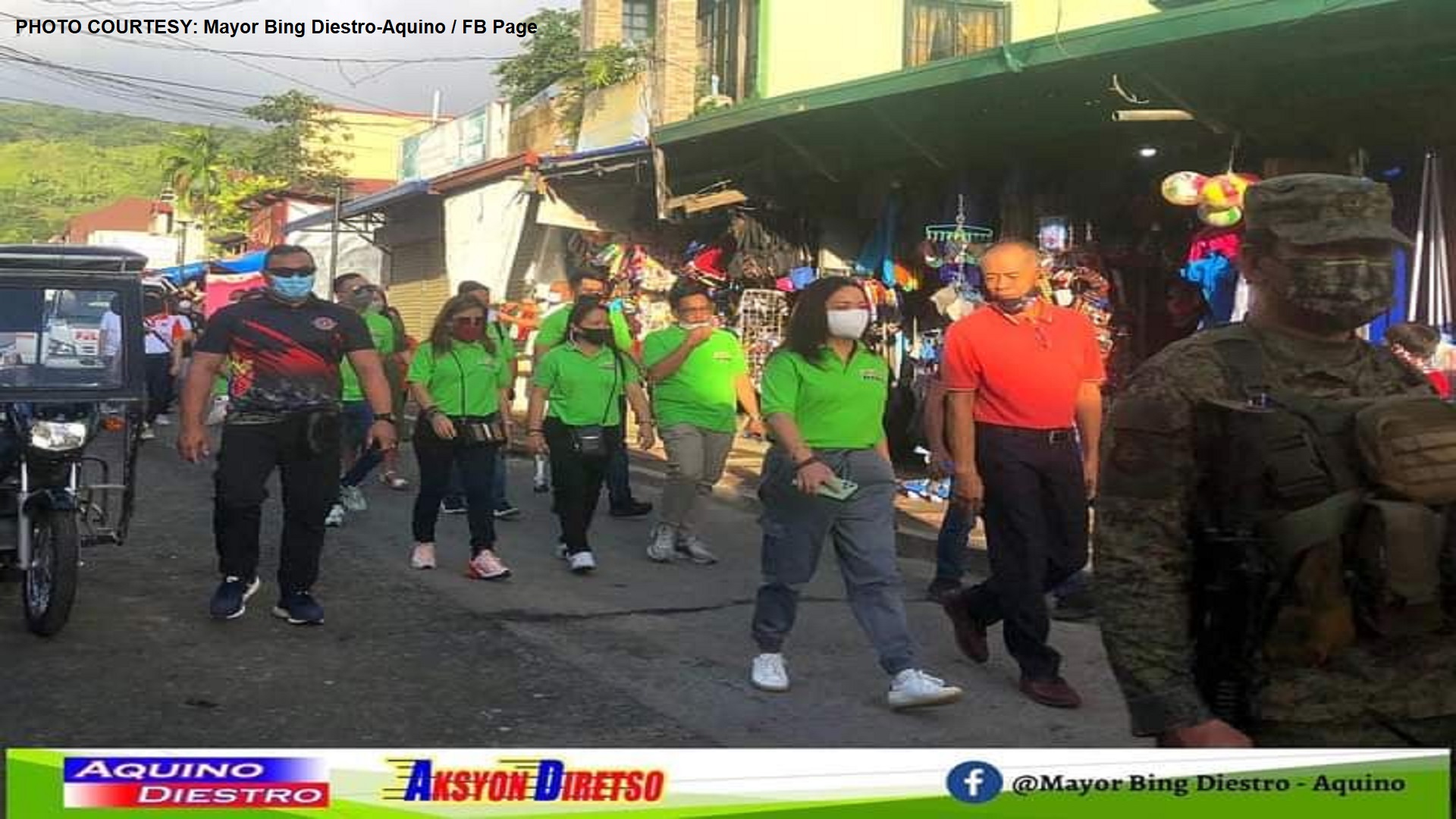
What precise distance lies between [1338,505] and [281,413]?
16.3ft

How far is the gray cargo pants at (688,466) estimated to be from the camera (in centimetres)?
826

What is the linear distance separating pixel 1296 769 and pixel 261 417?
4957mm

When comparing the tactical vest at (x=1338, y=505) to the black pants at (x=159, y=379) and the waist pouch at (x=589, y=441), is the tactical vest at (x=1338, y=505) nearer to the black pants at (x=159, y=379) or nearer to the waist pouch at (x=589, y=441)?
the waist pouch at (x=589, y=441)

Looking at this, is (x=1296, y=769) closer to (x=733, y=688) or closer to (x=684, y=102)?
(x=733, y=688)

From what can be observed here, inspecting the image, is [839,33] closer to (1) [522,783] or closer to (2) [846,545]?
(2) [846,545]

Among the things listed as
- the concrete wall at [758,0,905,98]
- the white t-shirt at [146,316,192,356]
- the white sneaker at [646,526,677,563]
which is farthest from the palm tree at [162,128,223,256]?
the white sneaker at [646,526,677,563]

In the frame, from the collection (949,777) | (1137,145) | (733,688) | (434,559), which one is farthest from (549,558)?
(949,777)

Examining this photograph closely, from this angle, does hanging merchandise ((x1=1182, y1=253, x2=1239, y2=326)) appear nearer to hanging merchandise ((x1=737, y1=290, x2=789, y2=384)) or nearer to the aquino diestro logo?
hanging merchandise ((x1=737, y1=290, x2=789, y2=384))

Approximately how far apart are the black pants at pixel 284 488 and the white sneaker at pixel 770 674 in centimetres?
212

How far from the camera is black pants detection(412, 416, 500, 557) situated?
24.7 feet

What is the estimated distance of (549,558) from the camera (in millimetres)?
8422

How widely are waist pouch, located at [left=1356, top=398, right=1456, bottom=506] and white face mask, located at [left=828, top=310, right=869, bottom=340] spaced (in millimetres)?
3236

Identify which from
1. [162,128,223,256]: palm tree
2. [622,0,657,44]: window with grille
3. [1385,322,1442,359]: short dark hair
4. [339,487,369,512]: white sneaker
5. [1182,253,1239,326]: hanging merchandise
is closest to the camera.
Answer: [1385,322,1442,359]: short dark hair

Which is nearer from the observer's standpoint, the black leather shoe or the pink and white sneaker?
the pink and white sneaker
